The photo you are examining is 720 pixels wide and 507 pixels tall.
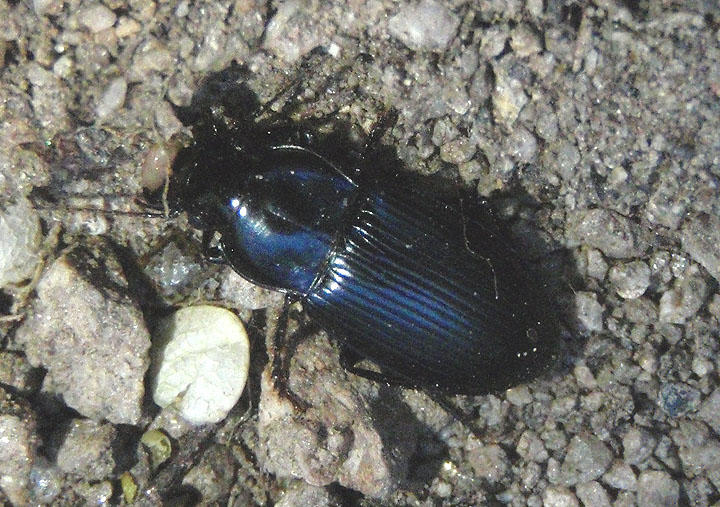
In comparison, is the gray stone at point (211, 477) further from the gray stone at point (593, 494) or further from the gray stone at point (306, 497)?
the gray stone at point (593, 494)

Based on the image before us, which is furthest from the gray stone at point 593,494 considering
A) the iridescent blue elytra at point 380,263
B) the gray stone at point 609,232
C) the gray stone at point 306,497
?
the gray stone at point 306,497

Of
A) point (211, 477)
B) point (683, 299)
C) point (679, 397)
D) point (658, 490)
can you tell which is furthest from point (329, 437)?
point (683, 299)

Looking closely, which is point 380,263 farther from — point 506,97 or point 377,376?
point 506,97

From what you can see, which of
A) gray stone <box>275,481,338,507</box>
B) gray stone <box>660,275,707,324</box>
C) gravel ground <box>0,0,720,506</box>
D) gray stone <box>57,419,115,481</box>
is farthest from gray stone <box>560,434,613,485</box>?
gray stone <box>57,419,115,481</box>

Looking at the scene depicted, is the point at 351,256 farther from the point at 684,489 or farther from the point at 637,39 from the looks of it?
the point at 684,489

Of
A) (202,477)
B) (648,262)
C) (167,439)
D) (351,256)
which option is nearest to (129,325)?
(167,439)

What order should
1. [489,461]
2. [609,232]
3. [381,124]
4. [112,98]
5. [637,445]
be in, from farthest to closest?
1. [489,461]
2. [637,445]
3. [609,232]
4. [381,124]
5. [112,98]

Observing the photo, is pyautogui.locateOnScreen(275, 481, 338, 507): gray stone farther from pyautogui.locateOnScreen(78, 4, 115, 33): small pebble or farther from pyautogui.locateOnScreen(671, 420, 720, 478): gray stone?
pyautogui.locateOnScreen(78, 4, 115, 33): small pebble
